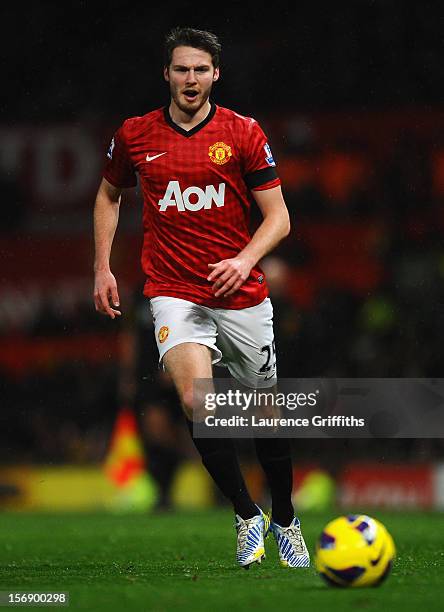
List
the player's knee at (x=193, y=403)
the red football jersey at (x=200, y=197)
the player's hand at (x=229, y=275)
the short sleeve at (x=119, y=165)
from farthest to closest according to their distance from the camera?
1. the short sleeve at (x=119, y=165)
2. the red football jersey at (x=200, y=197)
3. the player's knee at (x=193, y=403)
4. the player's hand at (x=229, y=275)

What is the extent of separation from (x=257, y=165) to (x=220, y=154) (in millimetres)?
184

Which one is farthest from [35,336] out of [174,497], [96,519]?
[96,519]

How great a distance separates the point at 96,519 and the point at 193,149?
560 cm

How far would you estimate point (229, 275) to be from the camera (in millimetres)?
5832

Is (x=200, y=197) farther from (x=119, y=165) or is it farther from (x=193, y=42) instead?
(x=193, y=42)

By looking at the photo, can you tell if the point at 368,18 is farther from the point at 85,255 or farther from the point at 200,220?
the point at 200,220

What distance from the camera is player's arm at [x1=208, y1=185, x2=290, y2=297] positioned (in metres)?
5.84

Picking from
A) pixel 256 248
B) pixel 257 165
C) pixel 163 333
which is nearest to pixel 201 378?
pixel 163 333

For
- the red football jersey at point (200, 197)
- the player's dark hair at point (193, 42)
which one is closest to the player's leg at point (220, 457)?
the red football jersey at point (200, 197)

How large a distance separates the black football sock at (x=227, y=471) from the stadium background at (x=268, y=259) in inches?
277

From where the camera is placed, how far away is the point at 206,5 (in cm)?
1809

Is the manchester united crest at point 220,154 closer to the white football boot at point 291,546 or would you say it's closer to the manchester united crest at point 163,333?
the manchester united crest at point 163,333

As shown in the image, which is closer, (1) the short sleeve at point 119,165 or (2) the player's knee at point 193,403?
(2) the player's knee at point 193,403

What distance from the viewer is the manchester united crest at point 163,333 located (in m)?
6.08
